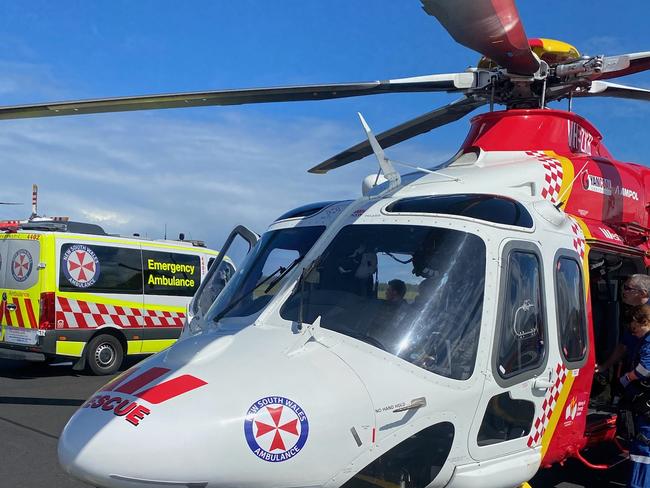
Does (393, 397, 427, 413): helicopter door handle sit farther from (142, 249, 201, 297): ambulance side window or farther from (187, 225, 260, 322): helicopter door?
(142, 249, 201, 297): ambulance side window

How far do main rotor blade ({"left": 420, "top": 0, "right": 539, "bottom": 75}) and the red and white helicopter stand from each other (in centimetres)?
2

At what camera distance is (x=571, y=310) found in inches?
162

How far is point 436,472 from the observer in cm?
321

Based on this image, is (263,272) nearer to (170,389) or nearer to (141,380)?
(141,380)

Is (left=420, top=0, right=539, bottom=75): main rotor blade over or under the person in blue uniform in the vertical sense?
over

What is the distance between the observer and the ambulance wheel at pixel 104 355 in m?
10.4

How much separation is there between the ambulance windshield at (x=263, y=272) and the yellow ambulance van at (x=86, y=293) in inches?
255

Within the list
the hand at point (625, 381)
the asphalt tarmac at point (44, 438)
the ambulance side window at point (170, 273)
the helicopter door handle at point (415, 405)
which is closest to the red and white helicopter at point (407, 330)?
the helicopter door handle at point (415, 405)

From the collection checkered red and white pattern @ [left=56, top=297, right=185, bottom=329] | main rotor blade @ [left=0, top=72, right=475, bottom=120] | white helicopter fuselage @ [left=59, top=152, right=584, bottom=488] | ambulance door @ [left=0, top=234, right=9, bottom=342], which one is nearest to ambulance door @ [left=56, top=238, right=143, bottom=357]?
checkered red and white pattern @ [left=56, top=297, right=185, bottom=329]

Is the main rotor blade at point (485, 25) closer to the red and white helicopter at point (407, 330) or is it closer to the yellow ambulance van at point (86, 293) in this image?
the red and white helicopter at point (407, 330)

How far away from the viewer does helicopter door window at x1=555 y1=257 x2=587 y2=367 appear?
399cm

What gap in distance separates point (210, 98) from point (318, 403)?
234 centimetres

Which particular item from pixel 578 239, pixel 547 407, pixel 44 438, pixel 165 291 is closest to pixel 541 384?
pixel 547 407

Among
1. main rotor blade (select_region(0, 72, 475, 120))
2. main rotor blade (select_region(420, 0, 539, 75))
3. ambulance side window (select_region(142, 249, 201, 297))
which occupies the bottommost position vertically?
ambulance side window (select_region(142, 249, 201, 297))
